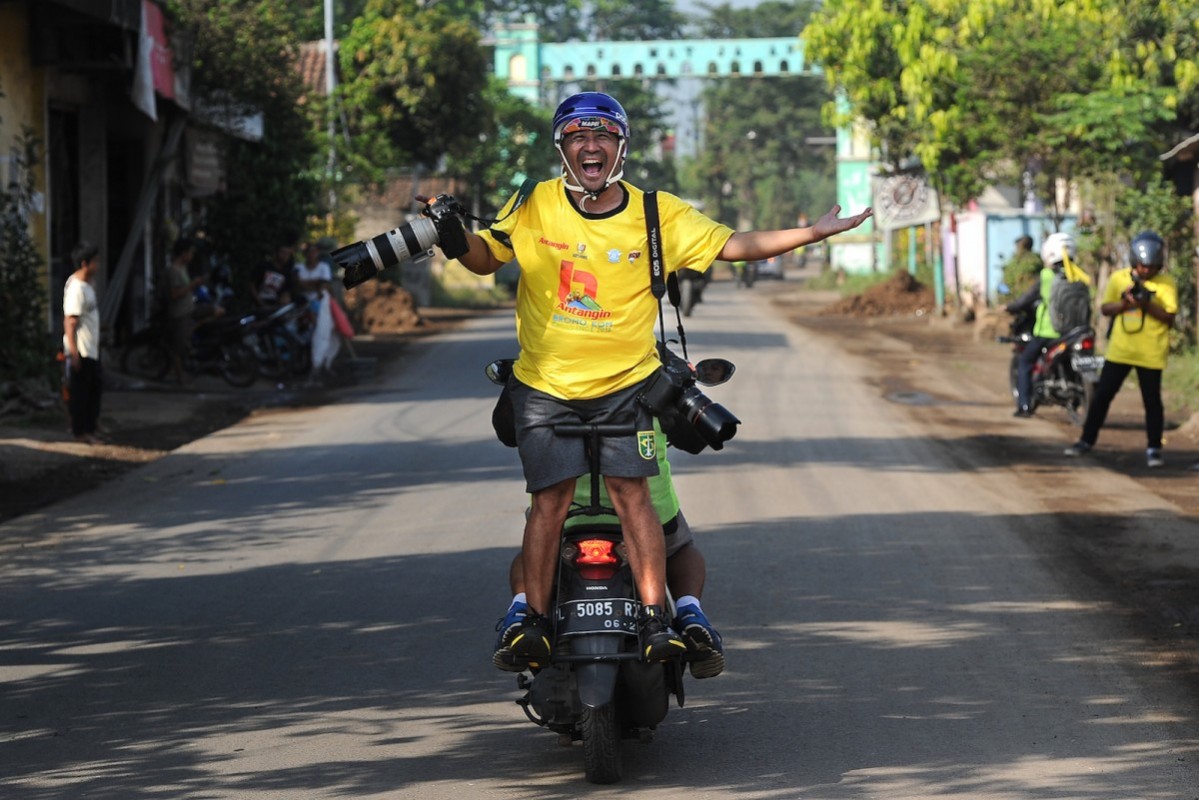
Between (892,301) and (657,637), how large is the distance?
37.6m

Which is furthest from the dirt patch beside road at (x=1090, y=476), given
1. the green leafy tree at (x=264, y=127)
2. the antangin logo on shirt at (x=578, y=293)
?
the green leafy tree at (x=264, y=127)

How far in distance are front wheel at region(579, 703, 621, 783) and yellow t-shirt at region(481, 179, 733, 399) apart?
102 cm

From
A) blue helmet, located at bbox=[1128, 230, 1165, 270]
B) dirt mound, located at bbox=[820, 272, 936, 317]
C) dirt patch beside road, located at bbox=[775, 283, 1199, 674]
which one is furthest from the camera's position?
dirt mound, located at bbox=[820, 272, 936, 317]

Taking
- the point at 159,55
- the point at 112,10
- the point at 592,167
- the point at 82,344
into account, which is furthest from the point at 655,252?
the point at 159,55

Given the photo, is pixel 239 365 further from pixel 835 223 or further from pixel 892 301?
pixel 892 301

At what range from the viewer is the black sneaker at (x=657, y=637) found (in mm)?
5516

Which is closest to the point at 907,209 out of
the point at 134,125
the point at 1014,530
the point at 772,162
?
the point at 134,125

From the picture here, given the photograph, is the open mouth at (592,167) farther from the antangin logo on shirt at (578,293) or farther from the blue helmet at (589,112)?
the antangin logo on shirt at (578,293)

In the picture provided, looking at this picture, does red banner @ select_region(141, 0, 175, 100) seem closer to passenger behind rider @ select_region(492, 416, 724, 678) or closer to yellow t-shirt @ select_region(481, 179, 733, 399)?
yellow t-shirt @ select_region(481, 179, 733, 399)

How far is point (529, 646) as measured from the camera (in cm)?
557

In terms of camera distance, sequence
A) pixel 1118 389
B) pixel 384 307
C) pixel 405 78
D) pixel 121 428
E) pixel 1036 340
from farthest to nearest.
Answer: pixel 405 78 < pixel 384 307 < pixel 1036 340 < pixel 121 428 < pixel 1118 389

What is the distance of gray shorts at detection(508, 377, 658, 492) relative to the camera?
5.75 metres

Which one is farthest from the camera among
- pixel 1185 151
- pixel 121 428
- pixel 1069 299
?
pixel 1185 151

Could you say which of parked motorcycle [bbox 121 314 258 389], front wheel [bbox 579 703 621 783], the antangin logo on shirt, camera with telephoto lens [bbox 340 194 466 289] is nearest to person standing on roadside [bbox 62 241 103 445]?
parked motorcycle [bbox 121 314 258 389]
